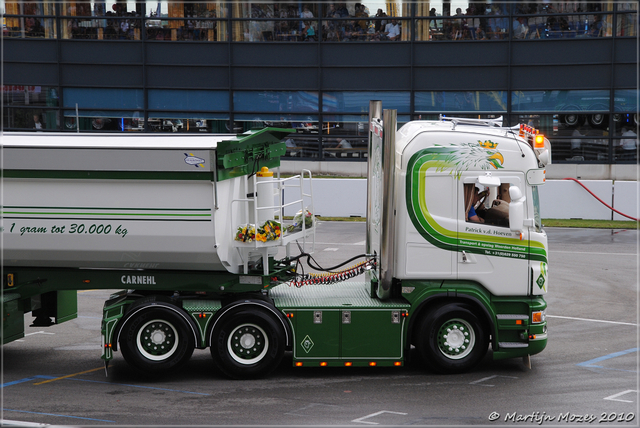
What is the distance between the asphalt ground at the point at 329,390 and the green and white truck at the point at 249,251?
341mm

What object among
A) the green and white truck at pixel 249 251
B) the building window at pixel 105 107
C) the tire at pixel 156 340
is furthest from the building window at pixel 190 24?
the tire at pixel 156 340

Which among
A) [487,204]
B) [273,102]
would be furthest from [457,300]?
[273,102]

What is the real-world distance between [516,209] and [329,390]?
3.23 metres

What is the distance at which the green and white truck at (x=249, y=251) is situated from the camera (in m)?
9.00

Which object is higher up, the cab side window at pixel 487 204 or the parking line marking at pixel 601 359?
the cab side window at pixel 487 204

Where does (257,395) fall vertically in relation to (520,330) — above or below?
below

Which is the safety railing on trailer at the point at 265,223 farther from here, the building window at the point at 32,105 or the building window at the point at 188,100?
the building window at the point at 32,105

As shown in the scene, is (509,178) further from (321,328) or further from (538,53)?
(538,53)

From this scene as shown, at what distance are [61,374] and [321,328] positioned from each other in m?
3.55

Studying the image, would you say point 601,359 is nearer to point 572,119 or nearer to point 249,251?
point 249,251

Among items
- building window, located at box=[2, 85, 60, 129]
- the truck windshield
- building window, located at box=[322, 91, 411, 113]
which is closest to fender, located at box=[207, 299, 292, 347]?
the truck windshield

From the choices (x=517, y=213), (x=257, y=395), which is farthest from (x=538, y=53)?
(x=257, y=395)

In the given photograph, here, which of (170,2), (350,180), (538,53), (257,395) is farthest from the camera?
(170,2)

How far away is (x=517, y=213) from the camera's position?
8.88 meters
